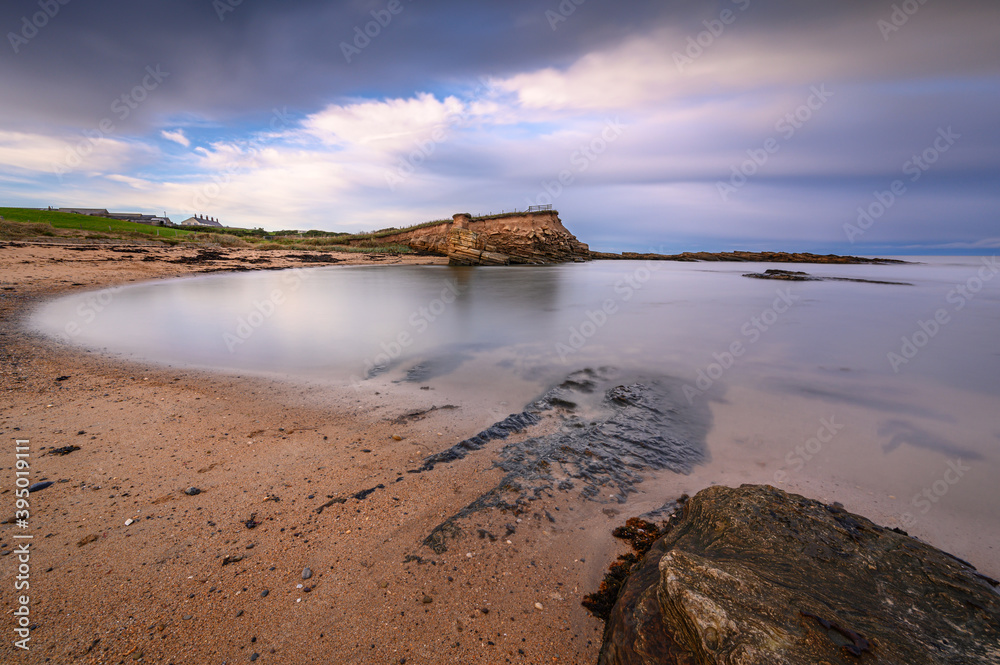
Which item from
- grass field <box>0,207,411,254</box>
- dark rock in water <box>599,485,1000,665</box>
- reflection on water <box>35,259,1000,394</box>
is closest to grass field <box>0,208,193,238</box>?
grass field <box>0,207,411,254</box>

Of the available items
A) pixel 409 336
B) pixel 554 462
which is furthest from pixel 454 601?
pixel 409 336

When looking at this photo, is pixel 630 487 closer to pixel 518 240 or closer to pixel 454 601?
pixel 454 601

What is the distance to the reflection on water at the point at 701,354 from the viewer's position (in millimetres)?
4262

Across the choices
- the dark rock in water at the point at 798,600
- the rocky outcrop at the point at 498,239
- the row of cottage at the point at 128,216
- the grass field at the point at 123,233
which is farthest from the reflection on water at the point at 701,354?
the row of cottage at the point at 128,216

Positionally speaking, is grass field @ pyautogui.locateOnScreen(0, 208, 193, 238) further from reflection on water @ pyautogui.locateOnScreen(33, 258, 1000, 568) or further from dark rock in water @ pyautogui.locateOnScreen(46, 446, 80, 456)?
dark rock in water @ pyautogui.locateOnScreen(46, 446, 80, 456)

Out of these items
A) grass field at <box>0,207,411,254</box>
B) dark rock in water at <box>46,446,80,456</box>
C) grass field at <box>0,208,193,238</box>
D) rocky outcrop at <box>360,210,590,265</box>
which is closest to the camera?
dark rock in water at <box>46,446,80,456</box>

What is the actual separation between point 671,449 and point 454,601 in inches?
115

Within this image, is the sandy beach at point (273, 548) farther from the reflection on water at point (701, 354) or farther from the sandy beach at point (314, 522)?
the reflection on water at point (701, 354)

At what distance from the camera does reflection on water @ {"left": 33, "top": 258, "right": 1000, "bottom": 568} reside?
4.26 m

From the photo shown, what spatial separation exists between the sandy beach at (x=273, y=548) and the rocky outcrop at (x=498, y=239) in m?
37.5

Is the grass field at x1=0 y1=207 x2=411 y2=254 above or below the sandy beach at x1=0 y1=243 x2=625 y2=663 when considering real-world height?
above

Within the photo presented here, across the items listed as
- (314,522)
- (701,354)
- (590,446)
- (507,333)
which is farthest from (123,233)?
(701,354)

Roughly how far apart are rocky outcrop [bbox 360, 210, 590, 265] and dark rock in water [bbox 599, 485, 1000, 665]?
131ft

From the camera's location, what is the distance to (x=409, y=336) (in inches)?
360
